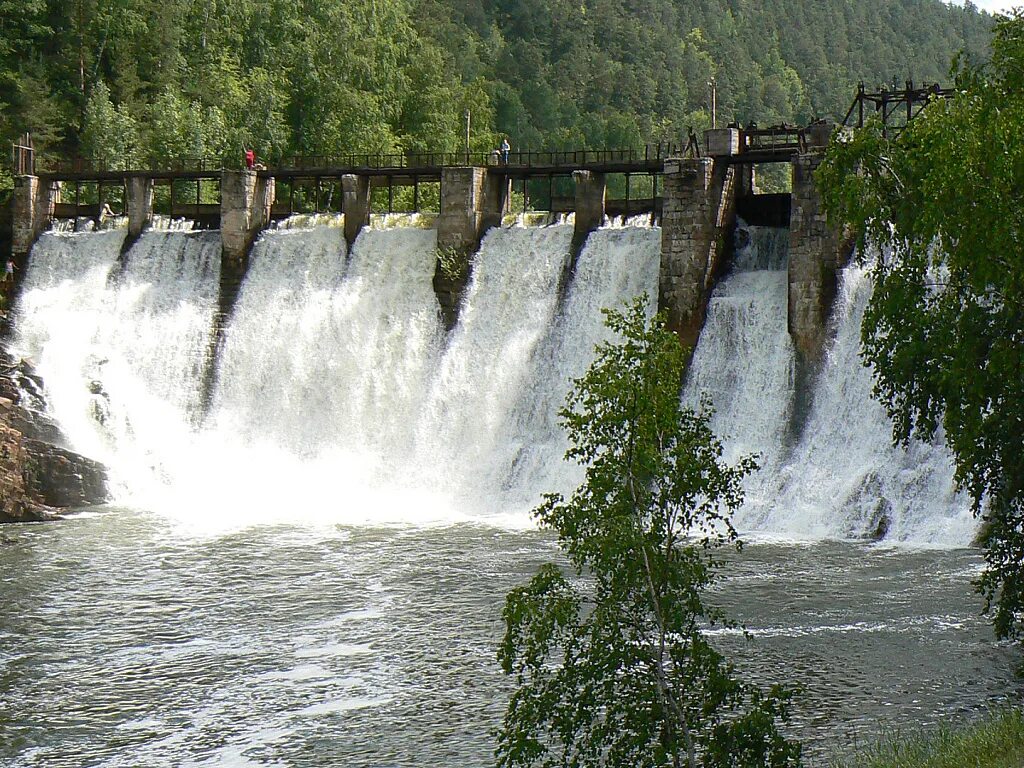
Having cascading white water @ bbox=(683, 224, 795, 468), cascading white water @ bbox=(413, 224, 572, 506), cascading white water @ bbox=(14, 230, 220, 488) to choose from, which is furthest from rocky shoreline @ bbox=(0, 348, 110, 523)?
cascading white water @ bbox=(683, 224, 795, 468)

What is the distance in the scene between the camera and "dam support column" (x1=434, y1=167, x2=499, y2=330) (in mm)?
40438

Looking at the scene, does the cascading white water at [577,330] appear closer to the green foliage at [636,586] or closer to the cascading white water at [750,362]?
the cascading white water at [750,362]

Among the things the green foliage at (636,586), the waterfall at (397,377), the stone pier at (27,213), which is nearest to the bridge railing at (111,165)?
the stone pier at (27,213)

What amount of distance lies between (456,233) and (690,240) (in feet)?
25.1

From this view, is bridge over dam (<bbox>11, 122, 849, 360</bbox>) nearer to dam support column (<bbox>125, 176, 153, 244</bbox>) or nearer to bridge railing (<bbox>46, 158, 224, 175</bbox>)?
dam support column (<bbox>125, 176, 153, 244</bbox>)

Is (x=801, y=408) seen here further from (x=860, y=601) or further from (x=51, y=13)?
(x=51, y=13)

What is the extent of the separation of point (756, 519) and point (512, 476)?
7329mm

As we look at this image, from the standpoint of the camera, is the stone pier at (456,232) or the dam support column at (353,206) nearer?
the stone pier at (456,232)

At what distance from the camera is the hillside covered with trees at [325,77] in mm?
64750

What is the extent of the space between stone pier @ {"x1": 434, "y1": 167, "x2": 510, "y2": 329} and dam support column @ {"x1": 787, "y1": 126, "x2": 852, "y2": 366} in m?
10.3

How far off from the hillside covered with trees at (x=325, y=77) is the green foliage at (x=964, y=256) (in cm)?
5079

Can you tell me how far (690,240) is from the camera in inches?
1423

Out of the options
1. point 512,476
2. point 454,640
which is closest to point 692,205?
point 512,476

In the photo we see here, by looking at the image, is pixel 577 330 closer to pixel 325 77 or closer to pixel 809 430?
pixel 809 430
